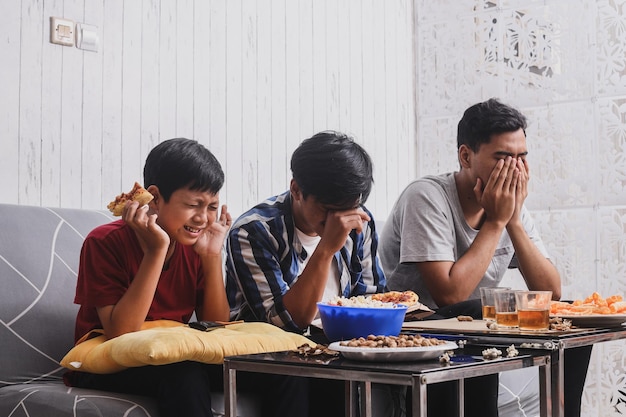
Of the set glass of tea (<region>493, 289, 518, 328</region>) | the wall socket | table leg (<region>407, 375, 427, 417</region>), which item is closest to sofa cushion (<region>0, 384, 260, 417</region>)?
glass of tea (<region>493, 289, 518, 328</region>)

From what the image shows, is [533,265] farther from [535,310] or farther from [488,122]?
[535,310]

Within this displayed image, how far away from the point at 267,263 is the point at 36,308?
0.55 m

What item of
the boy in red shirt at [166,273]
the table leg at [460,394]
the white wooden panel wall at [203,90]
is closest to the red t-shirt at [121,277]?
the boy in red shirt at [166,273]

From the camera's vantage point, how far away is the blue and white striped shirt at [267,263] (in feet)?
6.70

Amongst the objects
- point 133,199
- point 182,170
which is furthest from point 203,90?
point 133,199

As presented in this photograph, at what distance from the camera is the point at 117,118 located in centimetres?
255

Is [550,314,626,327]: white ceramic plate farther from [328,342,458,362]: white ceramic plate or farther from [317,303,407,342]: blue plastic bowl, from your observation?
[328,342,458,362]: white ceramic plate

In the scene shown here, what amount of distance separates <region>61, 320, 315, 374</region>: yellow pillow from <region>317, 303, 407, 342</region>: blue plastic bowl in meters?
0.06

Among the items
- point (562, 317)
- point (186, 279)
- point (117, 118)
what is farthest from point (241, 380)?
point (117, 118)

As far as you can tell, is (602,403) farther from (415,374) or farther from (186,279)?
(415,374)

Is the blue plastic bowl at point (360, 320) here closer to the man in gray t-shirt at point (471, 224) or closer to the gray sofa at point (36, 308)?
the gray sofa at point (36, 308)

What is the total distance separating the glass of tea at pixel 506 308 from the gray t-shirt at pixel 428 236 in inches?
27.3

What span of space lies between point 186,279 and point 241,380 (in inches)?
12.8

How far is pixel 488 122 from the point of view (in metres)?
2.57
